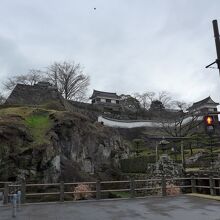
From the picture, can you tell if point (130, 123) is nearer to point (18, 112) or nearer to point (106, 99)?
point (106, 99)

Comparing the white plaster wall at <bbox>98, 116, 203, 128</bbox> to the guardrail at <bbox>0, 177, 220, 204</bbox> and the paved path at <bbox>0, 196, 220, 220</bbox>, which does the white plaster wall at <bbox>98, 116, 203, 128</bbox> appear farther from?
the paved path at <bbox>0, 196, 220, 220</bbox>

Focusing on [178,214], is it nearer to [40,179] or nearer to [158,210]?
[158,210]

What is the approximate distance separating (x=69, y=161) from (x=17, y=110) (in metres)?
8.93

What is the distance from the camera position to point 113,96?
68562 mm

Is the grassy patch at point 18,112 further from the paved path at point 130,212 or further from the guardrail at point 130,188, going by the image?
the paved path at point 130,212

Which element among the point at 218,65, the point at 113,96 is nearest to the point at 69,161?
the point at 218,65

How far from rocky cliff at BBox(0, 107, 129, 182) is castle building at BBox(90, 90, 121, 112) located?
1241 inches

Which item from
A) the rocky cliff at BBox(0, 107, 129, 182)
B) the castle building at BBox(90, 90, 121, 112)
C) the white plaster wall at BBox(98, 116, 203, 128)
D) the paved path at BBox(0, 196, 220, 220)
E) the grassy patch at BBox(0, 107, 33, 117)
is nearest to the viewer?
the paved path at BBox(0, 196, 220, 220)

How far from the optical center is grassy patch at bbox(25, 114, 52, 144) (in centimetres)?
2566

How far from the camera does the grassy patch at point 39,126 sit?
2566 centimetres

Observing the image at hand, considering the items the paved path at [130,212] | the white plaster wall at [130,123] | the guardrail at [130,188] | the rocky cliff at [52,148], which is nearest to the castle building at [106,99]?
the white plaster wall at [130,123]

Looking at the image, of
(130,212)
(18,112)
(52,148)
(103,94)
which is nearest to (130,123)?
(103,94)

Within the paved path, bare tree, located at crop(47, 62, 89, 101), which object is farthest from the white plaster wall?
the paved path

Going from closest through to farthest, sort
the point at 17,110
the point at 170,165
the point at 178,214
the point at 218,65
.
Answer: the point at 218,65
the point at 178,214
the point at 170,165
the point at 17,110
